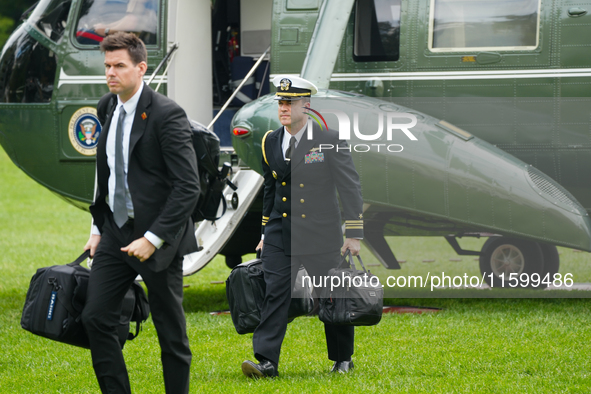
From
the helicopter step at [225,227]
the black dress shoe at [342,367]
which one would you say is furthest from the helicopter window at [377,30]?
the black dress shoe at [342,367]

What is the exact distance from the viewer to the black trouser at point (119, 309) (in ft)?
12.1

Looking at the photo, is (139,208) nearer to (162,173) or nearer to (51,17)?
(162,173)

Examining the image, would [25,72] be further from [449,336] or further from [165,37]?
[449,336]

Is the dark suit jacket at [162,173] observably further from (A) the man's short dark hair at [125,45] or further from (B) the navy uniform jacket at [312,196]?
(B) the navy uniform jacket at [312,196]

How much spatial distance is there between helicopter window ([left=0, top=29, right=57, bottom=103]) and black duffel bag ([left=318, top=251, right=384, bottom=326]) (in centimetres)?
417

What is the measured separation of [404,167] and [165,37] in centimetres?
267

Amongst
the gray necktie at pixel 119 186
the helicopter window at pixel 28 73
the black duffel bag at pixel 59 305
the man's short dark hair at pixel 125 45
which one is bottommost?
the black duffel bag at pixel 59 305

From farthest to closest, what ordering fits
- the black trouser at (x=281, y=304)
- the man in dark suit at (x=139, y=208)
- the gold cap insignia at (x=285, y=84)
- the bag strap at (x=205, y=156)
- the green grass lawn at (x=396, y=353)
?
the gold cap insignia at (x=285, y=84) < the black trouser at (x=281, y=304) < the green grass lawn at (x=396, y=353) < the bag strap at (x=205, y=156) < the man in dark suit at (x=139, y=208)

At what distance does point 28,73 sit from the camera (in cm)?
757

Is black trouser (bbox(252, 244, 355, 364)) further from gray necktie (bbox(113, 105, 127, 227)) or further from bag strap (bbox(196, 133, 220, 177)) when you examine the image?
gray necktie (bbox(113, 105, 127, 227))

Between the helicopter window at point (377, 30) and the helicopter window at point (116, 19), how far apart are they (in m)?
1.91

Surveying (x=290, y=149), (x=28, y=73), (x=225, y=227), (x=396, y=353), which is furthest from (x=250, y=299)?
(x=28, y=73)

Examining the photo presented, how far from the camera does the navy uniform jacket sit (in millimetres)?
4656

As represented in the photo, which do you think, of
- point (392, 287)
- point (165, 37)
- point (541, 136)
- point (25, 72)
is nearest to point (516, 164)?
point (541, 136)
